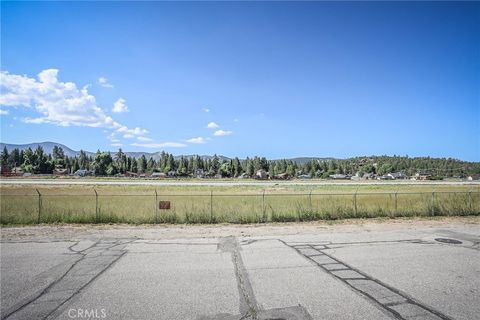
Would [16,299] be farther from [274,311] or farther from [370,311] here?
[370,311]

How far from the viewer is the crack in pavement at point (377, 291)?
562cm

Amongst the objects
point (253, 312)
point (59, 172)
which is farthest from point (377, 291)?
point (59, 172)

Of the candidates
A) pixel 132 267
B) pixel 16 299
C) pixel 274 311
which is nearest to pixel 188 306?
pixel 274 311

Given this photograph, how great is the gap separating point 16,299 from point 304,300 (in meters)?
6.12

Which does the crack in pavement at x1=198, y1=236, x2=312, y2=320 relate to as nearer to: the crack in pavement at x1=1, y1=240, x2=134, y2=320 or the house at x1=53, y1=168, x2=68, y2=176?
the crack in pavement at x1=1, y1=240, x2=134, y2=320

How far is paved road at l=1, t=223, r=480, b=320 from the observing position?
5719mm

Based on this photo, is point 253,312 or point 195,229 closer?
point 253,312

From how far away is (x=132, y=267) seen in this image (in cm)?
831

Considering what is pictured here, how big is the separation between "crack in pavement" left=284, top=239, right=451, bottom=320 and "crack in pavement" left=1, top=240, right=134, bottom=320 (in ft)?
20.7

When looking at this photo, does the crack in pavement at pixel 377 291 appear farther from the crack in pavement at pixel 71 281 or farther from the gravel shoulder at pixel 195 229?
the crack in pavement at pixel 71 281

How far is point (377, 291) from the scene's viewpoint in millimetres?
6660

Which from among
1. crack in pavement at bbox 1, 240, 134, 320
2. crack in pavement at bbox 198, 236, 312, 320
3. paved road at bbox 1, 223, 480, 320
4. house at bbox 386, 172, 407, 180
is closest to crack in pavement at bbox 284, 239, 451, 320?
paved road at bbox 1, 223, 480, 320

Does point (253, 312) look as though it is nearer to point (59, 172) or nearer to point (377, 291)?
→ point (377, 291)

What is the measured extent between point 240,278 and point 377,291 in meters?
3.25
